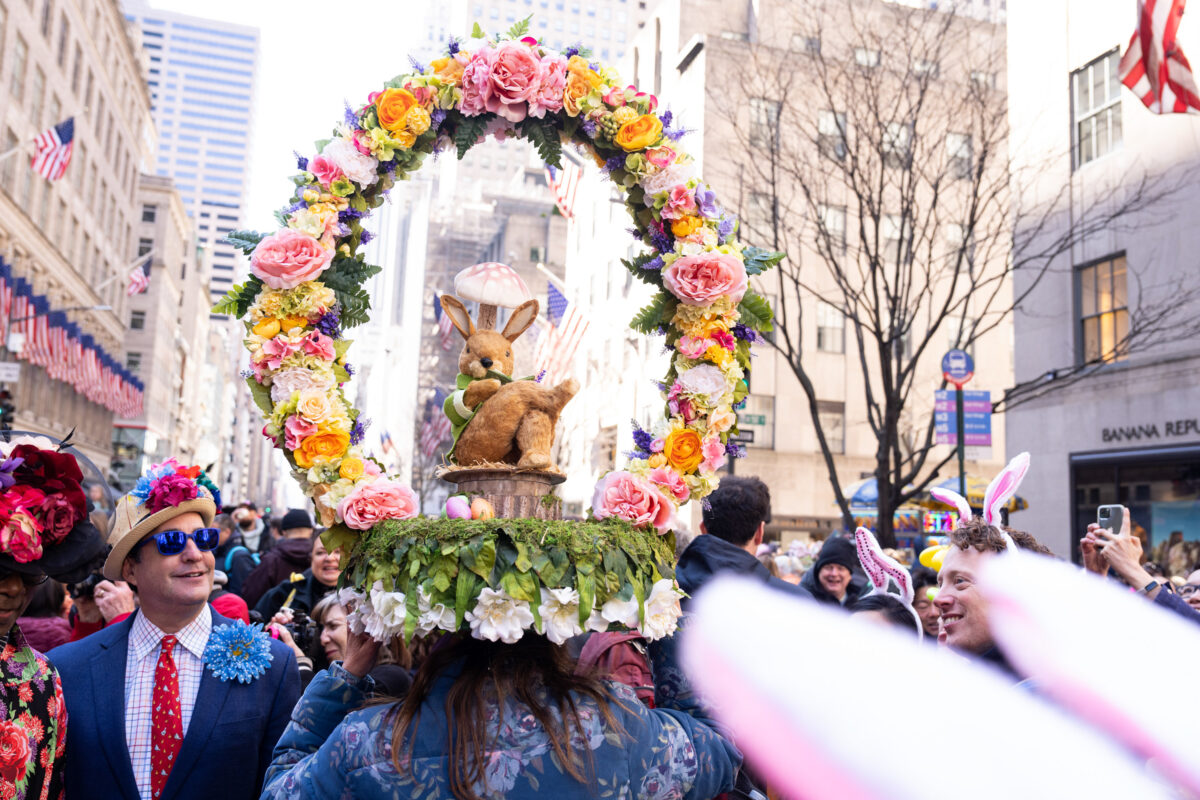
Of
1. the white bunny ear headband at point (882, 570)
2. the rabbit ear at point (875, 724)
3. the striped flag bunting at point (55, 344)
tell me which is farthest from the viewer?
the striped flag bunting at point (55, 344)

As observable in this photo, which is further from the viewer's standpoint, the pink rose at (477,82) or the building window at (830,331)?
the building window at (830,331)

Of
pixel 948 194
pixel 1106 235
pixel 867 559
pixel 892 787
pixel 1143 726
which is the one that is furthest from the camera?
pixel 948 194

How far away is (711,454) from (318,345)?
1.54 m

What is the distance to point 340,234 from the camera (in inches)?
149

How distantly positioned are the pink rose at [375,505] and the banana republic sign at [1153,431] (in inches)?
532

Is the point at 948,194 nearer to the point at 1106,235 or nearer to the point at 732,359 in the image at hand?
the point at 1106,235

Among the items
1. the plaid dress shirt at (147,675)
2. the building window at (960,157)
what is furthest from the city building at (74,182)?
the plaid dress shirt at (147,675)

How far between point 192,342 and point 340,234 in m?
90.0

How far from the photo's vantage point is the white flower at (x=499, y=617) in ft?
7.47

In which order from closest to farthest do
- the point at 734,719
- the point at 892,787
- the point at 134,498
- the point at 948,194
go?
the point at 892,787, the point at 734,719, the point at 134,498, the point at 948,194

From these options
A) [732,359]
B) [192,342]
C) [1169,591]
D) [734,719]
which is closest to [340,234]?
[732,359]

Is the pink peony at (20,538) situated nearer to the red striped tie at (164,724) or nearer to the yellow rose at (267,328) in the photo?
the red striped tie at (164,724)

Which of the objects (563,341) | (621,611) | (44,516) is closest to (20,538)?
(44,516)

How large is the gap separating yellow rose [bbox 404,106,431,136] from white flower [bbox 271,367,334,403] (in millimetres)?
1093
